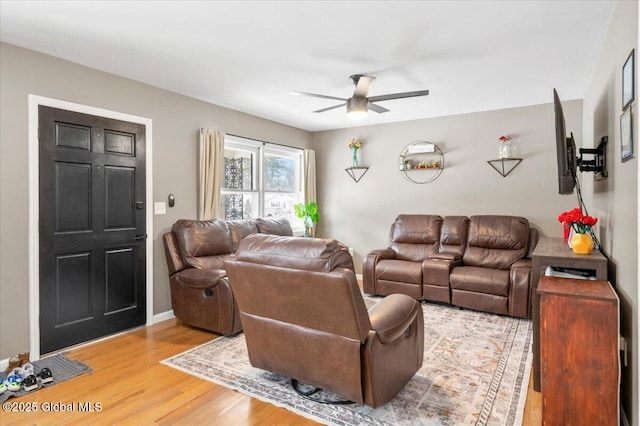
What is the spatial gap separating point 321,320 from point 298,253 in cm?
41

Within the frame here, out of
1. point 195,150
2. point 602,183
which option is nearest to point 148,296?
point 195,150

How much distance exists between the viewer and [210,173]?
14.8 ft

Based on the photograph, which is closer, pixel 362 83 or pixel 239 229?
pixel 362 83

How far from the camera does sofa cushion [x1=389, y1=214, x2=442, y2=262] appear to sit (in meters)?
5.12

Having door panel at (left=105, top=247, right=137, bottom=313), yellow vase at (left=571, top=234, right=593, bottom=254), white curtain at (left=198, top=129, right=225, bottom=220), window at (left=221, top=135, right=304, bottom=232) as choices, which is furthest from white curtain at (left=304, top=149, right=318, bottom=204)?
yellow vase at (left=571, top=234, right=593, bottom=254)

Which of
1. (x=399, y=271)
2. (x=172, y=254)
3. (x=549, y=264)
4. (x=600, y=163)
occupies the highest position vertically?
(x=600, y=163)

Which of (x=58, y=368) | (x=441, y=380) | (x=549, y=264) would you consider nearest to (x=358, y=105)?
(x=549, y=264)

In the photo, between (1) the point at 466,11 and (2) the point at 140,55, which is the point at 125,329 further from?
(1) the point at 466,11

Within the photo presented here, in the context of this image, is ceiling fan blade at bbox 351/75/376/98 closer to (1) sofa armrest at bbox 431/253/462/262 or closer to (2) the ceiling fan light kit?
(2) the ceiling fan light kit

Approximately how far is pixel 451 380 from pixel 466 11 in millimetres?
2590

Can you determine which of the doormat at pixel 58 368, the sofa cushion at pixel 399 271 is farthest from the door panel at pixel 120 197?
the sofa cushion at pixel 399 271

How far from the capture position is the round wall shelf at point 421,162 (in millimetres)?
5465

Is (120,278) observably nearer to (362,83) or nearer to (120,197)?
(120,197)

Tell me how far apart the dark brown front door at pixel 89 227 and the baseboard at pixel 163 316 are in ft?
0.51
